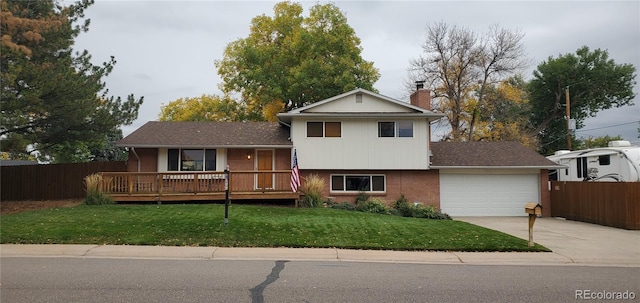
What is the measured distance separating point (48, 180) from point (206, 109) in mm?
19012

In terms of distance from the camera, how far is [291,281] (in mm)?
7633

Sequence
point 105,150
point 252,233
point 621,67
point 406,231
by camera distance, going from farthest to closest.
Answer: point 621,67
point 105,150
point 406,231
point 252,233

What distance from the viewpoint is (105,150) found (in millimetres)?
37719

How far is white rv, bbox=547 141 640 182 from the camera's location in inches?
757

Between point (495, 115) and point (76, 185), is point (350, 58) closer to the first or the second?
point (495, 115)

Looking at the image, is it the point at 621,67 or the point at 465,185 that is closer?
the point at 465,185

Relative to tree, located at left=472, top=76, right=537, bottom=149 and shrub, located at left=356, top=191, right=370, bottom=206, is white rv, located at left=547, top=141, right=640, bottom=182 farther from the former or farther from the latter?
tree, located at left=472, top=76, right=537, bottom=149

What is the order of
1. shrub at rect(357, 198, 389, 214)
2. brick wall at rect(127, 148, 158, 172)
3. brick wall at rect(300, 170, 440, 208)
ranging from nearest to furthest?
shrub at rect(357, 198, 389, 214) < brick wall at rect(127, 148, 158, 172) < brick wall at rect(300, 170, 440, 208)

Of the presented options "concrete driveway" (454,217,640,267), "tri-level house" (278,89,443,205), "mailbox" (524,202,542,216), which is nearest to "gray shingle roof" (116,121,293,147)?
"tri-level house" (278,89,443,205)

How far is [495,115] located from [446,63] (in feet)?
22.3

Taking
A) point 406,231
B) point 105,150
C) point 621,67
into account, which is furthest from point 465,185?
point 621,67

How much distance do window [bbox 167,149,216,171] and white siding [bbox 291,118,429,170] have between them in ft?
14.1

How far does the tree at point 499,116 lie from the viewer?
36.8 metres

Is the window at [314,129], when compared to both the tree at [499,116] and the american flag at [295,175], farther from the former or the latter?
the tree at [499,116]
